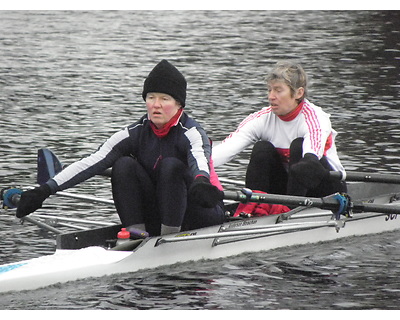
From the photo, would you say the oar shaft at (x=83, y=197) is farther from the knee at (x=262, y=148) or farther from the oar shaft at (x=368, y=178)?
the oar shaft at (x=368, y=178)

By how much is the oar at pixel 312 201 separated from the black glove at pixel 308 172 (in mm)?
133

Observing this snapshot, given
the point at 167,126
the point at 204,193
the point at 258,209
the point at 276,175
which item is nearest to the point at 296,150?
the point at 276,175

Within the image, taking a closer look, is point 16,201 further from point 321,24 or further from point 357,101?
point 321,24

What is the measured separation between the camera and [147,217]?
9398mm

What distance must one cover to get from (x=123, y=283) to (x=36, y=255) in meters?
1.45

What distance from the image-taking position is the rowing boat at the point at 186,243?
8.59m

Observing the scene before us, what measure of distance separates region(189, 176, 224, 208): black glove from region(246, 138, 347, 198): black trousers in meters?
1.46

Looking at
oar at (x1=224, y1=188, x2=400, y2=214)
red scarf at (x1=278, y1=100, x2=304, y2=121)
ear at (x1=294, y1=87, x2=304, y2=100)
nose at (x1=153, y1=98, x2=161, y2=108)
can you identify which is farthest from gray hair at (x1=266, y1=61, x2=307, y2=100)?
nose at (x1=153, y1=98, x2=161, y2=108)

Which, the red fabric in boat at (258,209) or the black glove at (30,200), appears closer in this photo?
the black glove at (30,200)

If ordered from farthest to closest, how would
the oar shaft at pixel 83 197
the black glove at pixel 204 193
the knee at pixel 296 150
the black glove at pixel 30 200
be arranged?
the oar shaft at pixel 83 197 → the knee at pixel 296 150 → the black glove at pixel 30 200 → the black glove at pixel 204 193

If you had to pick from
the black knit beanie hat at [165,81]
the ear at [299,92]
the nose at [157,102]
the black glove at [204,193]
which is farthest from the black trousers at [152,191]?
the ear at [299,92]

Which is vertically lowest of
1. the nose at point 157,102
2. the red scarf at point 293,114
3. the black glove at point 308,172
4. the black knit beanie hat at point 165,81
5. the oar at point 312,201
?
the oar at point 312,201

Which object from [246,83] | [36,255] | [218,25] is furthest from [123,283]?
[218,25]

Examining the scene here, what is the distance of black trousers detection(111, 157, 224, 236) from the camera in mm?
9062
